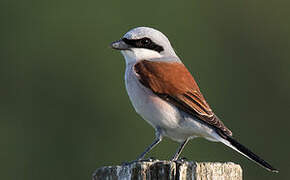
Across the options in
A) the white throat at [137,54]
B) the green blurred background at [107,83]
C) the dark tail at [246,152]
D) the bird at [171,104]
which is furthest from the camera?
the green blurred background at [107,83]

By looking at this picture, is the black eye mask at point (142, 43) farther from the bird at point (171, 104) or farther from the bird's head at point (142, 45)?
the bird at point (171, 104)

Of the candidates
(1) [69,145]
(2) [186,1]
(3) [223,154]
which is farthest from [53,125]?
(2) [186,1]

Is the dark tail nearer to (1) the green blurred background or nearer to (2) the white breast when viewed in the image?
(2) the white breast

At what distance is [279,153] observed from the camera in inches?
396

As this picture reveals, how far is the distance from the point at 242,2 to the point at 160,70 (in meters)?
9.82

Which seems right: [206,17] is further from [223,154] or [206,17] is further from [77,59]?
[223,154]

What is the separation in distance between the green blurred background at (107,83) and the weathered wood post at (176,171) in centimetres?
531

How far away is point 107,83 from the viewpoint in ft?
39.1

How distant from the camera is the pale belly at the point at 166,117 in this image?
5.36 metres

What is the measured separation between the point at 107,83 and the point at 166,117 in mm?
6598

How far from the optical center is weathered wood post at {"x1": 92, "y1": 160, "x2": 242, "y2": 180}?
4172mm

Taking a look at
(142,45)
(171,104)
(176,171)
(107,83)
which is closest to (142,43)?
(142,45)

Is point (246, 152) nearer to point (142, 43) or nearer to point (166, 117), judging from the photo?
point (166, 117)

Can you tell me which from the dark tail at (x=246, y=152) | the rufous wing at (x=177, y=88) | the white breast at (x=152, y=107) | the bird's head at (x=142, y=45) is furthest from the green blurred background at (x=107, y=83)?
the dark tail at (x=246, y=152)
